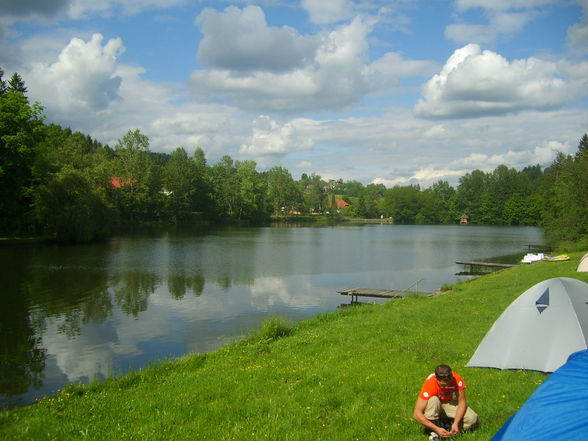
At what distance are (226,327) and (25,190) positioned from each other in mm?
38038

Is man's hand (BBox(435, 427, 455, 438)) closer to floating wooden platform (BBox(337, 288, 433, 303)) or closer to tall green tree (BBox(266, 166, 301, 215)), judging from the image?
floating wooden platform (BBox(337, 288, 433, 303))

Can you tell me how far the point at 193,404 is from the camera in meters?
7.78

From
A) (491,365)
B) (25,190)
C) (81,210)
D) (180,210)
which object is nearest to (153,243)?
(81,210)

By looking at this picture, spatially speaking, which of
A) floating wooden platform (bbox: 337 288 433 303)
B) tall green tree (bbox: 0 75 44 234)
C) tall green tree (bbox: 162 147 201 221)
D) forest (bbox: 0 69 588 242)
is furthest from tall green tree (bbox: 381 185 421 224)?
floating wooden platform (bbox: 337 288 433 303)

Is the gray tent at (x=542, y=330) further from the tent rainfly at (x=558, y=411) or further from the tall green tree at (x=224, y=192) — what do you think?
the tall green tree at (x=224, y=192)

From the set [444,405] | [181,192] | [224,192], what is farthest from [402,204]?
[444,405]

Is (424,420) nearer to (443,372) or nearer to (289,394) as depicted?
(443,372)

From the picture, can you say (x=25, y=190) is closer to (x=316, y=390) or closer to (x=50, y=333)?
(x=50, y=333)

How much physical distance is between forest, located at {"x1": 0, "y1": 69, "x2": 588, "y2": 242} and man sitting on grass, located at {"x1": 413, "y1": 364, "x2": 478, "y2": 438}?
1528 inches

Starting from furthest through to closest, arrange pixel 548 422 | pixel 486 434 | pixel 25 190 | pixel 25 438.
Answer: pixel 25 190, pixel 25 438, pixel 486 434, pixel 548 422

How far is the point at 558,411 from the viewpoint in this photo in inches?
181

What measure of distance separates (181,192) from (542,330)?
87.5 metres

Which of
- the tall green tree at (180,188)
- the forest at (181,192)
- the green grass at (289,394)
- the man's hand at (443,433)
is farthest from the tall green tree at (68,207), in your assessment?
the man's hand at (443,433)

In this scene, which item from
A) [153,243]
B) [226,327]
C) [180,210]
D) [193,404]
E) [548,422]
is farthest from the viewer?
[180,210]
